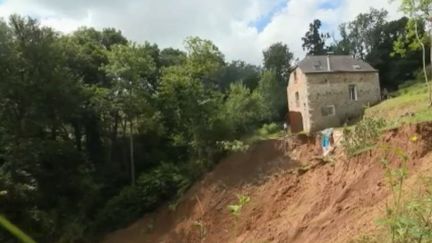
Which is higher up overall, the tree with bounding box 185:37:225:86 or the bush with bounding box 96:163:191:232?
the tree with bounding box 185:37:225:86

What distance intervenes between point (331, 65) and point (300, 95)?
2.89 m

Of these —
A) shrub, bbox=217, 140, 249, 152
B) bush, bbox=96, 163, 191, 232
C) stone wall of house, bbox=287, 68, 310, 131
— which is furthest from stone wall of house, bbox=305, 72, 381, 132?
bush, bbox=96, 163, 191, 232

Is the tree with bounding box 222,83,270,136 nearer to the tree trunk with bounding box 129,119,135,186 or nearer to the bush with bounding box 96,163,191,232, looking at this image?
the bush with bounding box 96,163,191,232

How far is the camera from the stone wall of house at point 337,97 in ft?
95.3

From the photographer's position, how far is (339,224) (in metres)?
10.9

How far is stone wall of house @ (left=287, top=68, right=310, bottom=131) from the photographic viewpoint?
29.5 metres

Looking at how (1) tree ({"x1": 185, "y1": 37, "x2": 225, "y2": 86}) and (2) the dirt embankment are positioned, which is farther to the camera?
(1) tree ({"x1": 185, "y1": 37, "x2": 225, "y2": 86})

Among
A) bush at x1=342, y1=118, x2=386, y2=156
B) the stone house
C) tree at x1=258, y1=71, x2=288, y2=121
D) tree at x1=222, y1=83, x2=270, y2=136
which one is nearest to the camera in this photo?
bush at x1=342, y1=118, x2=386, y2=156

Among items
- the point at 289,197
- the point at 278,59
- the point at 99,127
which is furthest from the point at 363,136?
the point at 278,59

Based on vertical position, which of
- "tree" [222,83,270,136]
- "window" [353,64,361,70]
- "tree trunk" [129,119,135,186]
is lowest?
"tree trunk" [129,119,135,186]

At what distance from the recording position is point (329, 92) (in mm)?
29906

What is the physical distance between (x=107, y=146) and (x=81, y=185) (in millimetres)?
3956

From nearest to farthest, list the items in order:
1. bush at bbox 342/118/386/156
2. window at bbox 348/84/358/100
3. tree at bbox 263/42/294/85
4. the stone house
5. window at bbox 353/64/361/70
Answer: bush at bbox 342/118/386/156
the stone house
window at bbox 348/84/358/100
window at bbox 353/64/361/70
tree at bbox 263/42/294/85

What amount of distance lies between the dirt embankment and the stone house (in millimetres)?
10646
